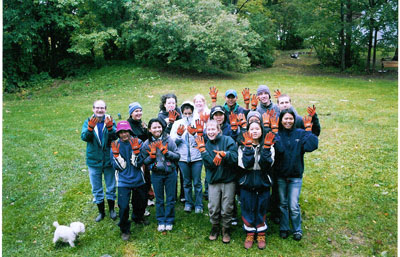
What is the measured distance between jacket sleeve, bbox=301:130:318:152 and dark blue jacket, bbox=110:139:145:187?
2.17 meters

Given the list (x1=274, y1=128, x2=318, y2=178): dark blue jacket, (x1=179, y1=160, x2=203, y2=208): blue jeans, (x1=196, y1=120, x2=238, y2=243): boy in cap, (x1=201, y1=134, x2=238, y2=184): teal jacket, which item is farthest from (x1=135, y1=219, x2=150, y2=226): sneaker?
(x1=274, y1=128, x2=318, y2=178): dark blue jacket

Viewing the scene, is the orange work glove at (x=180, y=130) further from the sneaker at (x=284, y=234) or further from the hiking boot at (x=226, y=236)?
the sneaker at (x=284, y=234)

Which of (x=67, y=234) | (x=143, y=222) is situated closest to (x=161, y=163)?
(x=143, y=222)

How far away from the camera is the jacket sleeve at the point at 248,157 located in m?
3.76

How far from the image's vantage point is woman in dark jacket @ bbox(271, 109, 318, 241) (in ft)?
13.0

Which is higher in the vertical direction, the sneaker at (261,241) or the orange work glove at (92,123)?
the orange work glove at (92,123)

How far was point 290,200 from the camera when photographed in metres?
4.16

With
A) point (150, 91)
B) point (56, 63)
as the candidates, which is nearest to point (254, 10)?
point (150, 91)

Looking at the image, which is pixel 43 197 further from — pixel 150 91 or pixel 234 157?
pixel 150 91

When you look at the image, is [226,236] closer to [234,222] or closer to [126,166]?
Answer: [234,222]

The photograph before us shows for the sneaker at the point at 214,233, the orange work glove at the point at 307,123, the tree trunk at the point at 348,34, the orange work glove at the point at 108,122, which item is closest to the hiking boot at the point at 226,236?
the sneaker at the point at 214,233

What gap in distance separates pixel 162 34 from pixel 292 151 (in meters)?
15.6

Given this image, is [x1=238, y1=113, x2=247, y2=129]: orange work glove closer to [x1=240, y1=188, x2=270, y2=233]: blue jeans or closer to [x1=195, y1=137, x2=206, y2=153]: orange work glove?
[x1=195, y1=137, x2=206, y2=153]: orange work glove

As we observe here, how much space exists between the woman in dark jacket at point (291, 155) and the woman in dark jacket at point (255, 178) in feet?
0.74
